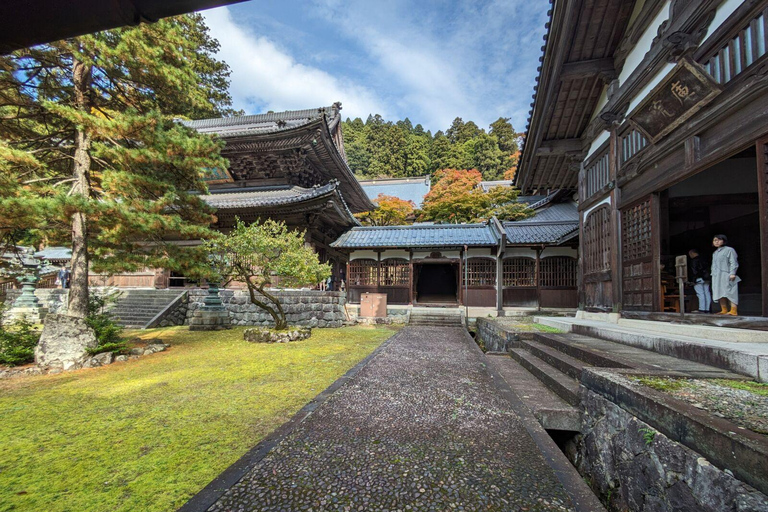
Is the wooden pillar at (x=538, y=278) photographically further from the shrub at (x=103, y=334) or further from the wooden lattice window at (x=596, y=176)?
the shrub at (x=103, y=334)

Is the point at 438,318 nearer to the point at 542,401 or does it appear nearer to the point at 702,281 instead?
the point at 702,281

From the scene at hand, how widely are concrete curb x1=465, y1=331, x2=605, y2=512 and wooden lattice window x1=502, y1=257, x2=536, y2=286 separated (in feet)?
32.7

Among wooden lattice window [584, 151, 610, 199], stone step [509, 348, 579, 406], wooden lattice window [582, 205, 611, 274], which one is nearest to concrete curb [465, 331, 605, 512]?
stone step [509, 348, 579, 406]

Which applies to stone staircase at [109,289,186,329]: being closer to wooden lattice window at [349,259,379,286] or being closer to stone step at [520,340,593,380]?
wooden lattice window at [349,259,379,286]

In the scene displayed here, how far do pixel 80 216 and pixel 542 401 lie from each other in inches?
297

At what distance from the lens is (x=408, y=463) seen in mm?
2174

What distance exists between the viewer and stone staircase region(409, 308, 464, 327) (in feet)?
36.2

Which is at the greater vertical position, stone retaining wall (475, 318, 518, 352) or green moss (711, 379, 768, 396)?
green moss (711, 379, 768, 396)

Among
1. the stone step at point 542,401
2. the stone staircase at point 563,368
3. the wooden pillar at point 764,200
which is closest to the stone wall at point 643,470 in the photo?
the stone step at point 542,401

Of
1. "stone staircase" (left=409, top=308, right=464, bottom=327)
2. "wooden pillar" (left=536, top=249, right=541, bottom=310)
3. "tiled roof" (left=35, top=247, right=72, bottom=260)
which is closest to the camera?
"stone staircase" (left=409, top=308, right=464, bottom=327)

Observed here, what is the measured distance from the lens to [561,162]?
8922mm

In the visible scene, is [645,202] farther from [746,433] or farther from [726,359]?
[746,433]

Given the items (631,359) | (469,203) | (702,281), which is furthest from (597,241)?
(469,203)

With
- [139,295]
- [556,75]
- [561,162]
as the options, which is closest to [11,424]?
[556,75]
